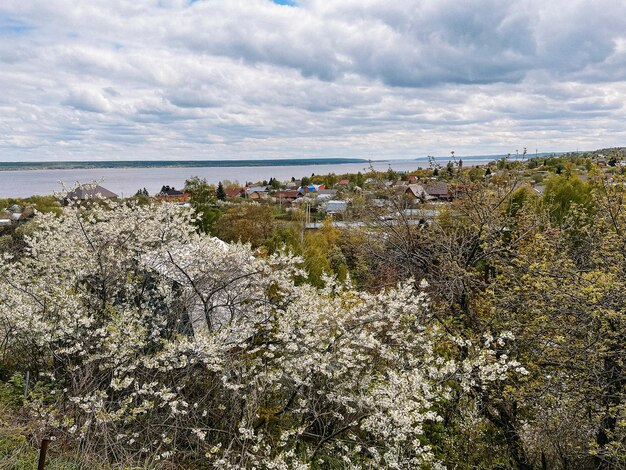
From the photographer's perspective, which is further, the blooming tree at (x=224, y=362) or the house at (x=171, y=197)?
the house at (x=171, y=197)

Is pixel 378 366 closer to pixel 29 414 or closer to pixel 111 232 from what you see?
pixel 29 414

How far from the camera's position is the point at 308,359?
17.8 feet

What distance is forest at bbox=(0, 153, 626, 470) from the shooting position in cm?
501

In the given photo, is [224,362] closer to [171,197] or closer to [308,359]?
[308,359]

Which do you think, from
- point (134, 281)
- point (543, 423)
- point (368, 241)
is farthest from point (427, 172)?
point (134, 281)

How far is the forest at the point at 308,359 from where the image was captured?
5012 mm

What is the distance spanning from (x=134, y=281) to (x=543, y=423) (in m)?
6.18

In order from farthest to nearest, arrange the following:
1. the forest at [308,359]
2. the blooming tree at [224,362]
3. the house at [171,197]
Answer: the house at [171,197], the blooming tree at [224,362], the forest at [308,359]

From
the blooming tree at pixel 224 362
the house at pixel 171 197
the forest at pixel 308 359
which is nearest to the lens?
the forest at pixel 308 359

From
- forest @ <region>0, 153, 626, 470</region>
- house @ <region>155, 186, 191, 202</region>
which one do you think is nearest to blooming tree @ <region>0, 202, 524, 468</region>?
forest @ <region>0, 153, 626, 470</region>

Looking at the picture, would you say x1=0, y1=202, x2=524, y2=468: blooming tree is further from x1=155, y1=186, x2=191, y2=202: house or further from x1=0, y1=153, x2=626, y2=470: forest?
x1=155, y1=186, x2=191, y2=202: house

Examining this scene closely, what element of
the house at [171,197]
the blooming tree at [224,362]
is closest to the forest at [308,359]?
the blooming tree at [224,362]

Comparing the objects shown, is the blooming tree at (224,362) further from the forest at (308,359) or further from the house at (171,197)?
the house at (171,197)

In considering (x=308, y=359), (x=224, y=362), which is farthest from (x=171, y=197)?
(x=308, y=359)
